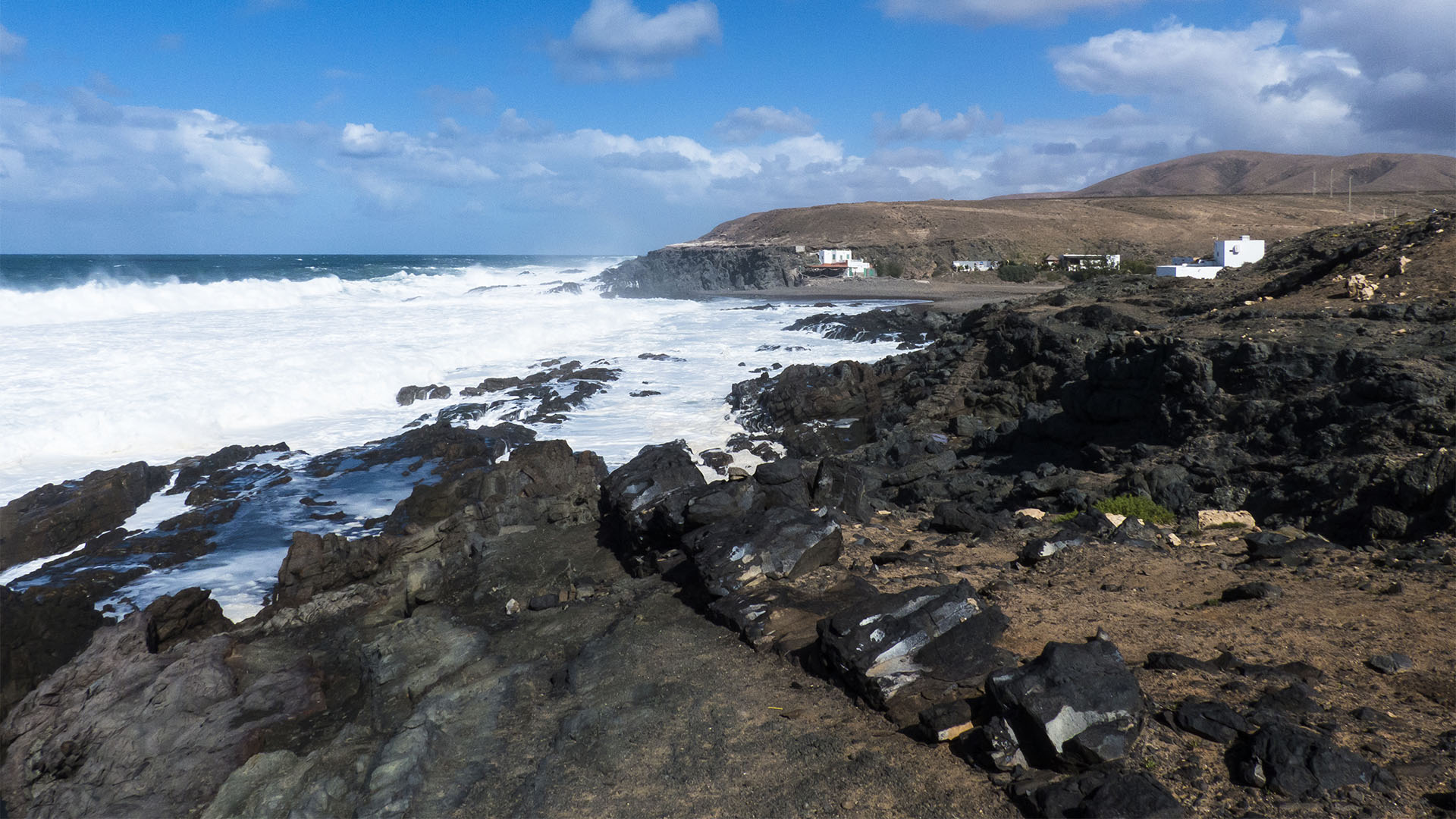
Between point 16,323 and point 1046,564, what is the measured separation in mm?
47358

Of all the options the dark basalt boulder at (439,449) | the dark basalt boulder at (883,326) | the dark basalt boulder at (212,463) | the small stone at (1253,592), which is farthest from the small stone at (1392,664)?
the dark basalt boulder at (883,326)

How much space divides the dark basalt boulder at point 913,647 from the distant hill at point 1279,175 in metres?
132

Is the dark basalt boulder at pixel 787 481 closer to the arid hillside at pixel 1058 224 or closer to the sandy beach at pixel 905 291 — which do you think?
the sandy beach at pixel 905 291

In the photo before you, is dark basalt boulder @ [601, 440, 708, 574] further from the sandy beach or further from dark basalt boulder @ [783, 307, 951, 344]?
the sandy beach

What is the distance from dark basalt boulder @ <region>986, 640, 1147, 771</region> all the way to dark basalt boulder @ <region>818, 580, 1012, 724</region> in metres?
0.54

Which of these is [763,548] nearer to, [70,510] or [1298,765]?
[1298,765]

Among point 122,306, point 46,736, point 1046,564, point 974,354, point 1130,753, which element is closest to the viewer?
point 1130,753

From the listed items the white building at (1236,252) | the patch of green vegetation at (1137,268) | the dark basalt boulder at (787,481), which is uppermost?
the white building at (1236,252)

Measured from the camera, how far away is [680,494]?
27.8 feet

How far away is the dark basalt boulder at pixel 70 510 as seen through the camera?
12.7m

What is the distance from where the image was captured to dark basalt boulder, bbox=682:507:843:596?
667 cm

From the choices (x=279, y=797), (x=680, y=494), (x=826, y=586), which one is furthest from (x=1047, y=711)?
(x=680, y=494)

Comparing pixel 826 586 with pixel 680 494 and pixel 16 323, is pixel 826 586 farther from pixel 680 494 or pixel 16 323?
pixel 16 323

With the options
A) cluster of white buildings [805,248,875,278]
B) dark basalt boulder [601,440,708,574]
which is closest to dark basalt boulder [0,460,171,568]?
Answer: dark basalt boulder [601,440,708,574]
